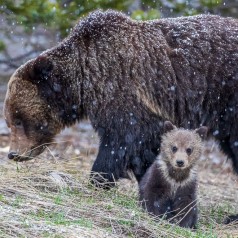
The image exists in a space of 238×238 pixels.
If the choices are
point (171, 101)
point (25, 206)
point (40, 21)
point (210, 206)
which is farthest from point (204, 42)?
point (40, 21)

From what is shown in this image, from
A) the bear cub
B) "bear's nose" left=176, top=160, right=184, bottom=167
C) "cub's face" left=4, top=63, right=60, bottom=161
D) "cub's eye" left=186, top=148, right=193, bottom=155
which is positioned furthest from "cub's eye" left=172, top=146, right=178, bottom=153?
"cub's face" left=4, top=63, right=60, bottom=161

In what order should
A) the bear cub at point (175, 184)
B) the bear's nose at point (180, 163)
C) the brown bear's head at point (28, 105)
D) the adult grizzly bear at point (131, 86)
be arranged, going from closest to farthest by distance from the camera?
the bear's nose at point (180, 163)
the bear cub at point (175, 184)
the adult grizzly bear at point (131, 86)
the brown bear's head at point (28, 105)

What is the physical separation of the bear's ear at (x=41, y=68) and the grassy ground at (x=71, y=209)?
0.96 m

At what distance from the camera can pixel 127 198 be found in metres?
8.42

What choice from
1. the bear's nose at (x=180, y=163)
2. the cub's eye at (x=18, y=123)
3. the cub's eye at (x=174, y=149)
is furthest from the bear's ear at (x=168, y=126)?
the cub's eye at (x=18, y=123)

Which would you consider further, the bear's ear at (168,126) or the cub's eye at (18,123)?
the cub's eye at (18,123)

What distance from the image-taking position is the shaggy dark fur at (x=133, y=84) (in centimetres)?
852

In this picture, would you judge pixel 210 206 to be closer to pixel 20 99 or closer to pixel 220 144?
pixel 220 144

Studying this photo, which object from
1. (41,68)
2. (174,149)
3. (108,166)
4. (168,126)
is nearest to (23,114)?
(41,68)

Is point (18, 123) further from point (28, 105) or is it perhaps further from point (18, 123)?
point (28, 105)

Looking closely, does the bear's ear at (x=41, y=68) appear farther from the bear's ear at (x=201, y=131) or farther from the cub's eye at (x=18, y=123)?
the bear's ear at (x=201, y=131)

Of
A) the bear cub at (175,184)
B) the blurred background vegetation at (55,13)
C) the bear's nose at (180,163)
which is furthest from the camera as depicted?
the blurred background vegetation at (55,13)

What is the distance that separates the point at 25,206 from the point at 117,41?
2490 mm

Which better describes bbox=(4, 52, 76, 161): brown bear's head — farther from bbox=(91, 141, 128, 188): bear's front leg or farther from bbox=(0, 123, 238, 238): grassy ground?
bbox=(91, 141, 128, 188): bear's front leg
